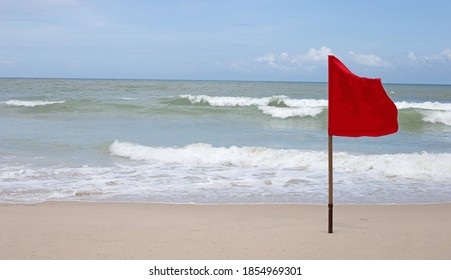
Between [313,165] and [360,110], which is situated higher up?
[360,110]

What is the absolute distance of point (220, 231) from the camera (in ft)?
18.0

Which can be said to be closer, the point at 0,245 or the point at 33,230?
the point at 0,245

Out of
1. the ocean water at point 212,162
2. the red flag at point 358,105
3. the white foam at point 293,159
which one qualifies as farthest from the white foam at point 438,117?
the red flag at point 358,105

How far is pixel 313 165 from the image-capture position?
11.0m

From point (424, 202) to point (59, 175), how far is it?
6.30 m

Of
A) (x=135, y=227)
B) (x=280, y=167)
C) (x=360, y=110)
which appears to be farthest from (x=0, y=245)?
(x=280, y=167)

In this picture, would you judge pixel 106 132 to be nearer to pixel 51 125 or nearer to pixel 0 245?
pixel 51 125

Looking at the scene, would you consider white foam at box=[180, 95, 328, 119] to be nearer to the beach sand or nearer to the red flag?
the beach sand

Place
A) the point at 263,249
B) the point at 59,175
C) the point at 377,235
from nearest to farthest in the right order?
the point at 263,249 → the point at 377,235 → the point at 59,175

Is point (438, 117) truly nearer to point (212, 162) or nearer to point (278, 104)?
point (278, 104)

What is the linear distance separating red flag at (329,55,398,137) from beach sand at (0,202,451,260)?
1.11 m

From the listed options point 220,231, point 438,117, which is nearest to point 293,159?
point 220,231

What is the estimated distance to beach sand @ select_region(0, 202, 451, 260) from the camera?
4.68 meters

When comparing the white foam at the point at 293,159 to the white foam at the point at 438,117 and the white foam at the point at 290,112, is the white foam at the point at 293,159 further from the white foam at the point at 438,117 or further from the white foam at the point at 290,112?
the white foam at the point at 290,112
